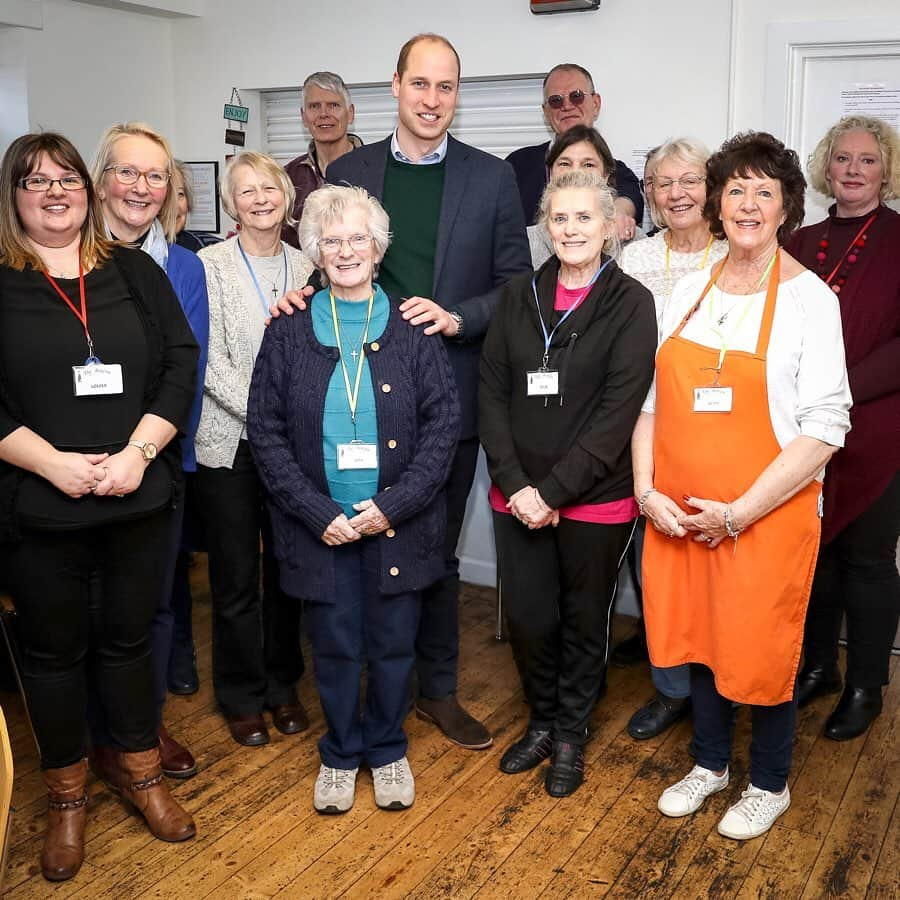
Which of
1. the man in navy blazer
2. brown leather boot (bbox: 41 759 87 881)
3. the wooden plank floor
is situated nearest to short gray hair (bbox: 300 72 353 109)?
the man in navy blazer

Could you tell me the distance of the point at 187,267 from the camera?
2877 millimetres

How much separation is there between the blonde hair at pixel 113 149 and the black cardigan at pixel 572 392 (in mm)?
953

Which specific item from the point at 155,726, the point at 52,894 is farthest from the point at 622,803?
the point at 52,894

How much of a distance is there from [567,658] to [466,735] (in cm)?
49

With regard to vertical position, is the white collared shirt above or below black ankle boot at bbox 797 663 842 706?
above

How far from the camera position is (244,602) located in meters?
3.15

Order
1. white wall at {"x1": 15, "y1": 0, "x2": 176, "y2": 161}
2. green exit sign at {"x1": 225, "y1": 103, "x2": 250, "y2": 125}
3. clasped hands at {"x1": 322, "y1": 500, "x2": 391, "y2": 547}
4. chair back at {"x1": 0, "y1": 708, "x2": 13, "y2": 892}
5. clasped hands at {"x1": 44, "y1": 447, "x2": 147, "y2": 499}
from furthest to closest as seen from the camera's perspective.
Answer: green exit sign at {"x1": 225, "y1": 103, "x2": 250, "y2": 125}
white wall at {"x1": 15, "y1": 0, "x2": 176, "y2": 161}
clasped hands at {"x1": 322, "y1": 500, "x2": 391, "y2": 547}
clasped hands at {"x1": 44, "y1": 447, "x2": 147, "y2": 499}
chair back at {"x1": 0, "y1": 708, "x2": 13, "y2": 892}

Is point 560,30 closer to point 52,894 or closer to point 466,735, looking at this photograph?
point 466,735

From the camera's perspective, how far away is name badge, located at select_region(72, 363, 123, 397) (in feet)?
7.88

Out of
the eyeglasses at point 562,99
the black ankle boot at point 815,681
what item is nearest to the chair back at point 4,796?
the black ankle boot at point 815,681

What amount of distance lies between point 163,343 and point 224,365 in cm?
37

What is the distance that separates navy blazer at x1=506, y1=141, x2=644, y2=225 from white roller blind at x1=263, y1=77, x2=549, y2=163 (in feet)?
1.67

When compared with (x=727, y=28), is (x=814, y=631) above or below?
below

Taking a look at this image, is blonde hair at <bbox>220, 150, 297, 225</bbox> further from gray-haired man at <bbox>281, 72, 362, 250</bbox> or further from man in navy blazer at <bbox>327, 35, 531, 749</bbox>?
gray-haired man at <bbox>281, 72, 362, 250</bbox>
